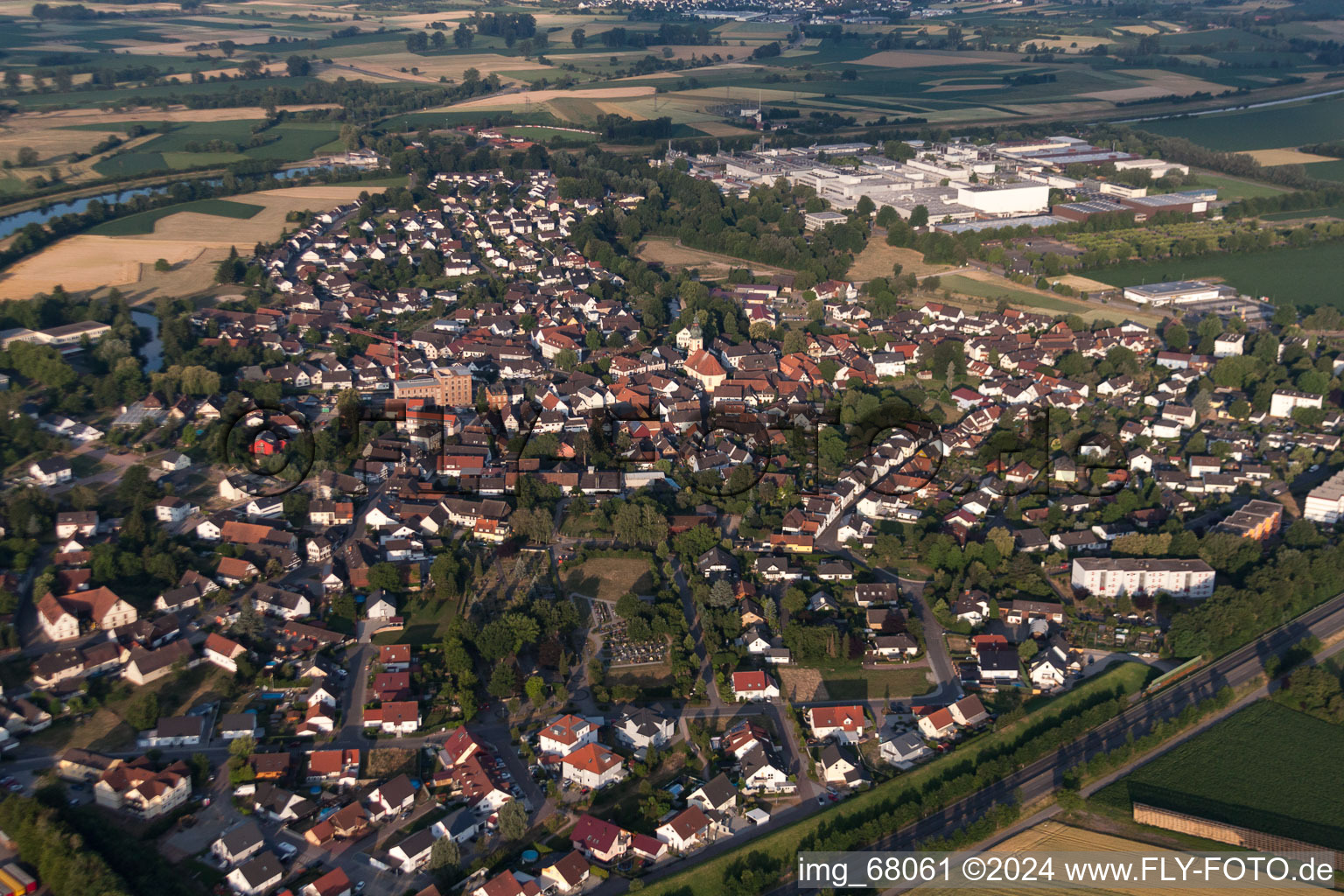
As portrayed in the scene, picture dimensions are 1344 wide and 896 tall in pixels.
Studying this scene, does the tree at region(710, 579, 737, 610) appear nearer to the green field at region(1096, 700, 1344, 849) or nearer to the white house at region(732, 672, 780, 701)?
the white house at region(732, 672, 780, 701)

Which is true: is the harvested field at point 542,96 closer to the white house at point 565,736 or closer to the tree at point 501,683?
the tree at point 501,683

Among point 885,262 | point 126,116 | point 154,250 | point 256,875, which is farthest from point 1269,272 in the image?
point 126,116

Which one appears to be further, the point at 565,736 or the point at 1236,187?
the point at 1236,187

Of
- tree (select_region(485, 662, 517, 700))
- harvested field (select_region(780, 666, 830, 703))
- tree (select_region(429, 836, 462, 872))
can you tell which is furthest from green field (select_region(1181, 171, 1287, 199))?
tree (select_region(429, 836, 462, 872))

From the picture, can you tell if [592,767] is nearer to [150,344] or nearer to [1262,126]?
[150,344]

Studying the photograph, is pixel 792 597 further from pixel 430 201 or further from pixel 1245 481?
pixel 430 201

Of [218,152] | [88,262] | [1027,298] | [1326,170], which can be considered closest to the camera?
[1027,298]

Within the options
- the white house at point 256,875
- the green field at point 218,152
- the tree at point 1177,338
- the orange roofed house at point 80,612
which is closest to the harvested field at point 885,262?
the tree at point 1177,338
